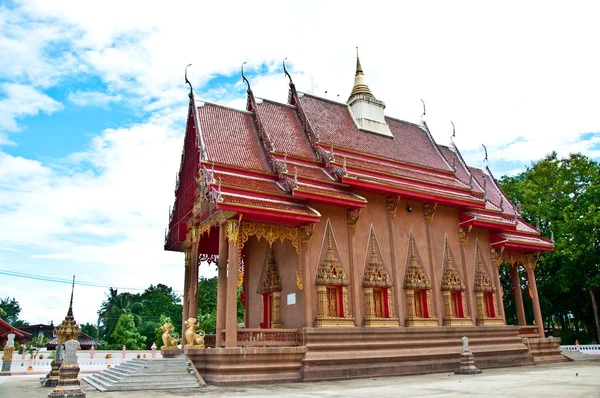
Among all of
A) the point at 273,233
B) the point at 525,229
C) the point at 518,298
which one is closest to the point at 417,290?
the point at 273,233

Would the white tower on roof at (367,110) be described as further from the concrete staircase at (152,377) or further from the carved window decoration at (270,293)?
the concrete staircase at (152,377)

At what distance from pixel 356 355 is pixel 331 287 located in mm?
1995

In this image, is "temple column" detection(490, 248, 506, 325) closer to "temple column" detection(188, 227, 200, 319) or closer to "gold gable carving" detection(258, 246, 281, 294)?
"gold gable carving" detection(258, 246, 281, 294)

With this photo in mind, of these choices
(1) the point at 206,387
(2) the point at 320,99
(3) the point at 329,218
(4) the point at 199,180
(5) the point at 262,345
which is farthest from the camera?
(2) the point at 320,99

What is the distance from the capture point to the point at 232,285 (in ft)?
39.9

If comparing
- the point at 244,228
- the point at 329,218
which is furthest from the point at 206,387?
the point at 329,218

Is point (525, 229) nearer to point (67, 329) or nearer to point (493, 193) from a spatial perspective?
point (493, 193)

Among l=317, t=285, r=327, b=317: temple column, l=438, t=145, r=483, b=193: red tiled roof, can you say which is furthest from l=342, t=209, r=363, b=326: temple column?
l=438, t=145, r=483, b=193: red tiled roof

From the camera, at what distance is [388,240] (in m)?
15.8

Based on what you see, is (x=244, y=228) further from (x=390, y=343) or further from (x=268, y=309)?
(x=390, y=343)

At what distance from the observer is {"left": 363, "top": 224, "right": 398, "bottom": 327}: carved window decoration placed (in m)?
14.4

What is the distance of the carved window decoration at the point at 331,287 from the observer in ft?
44.5

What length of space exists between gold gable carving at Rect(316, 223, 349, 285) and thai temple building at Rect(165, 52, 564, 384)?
0.13ft

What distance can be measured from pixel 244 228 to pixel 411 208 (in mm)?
6512
